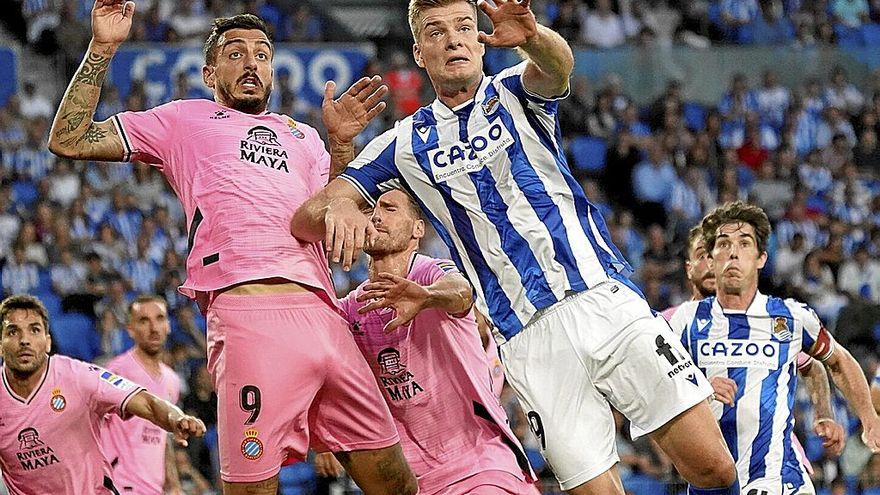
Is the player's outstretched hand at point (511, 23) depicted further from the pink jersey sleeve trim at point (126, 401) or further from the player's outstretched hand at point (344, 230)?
the pink jersey sleeve trim at point (126, 401)

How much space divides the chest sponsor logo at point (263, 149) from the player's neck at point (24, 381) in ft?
7.93

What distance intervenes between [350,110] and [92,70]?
117 cm

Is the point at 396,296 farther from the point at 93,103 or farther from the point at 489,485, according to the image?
the point at 93,103

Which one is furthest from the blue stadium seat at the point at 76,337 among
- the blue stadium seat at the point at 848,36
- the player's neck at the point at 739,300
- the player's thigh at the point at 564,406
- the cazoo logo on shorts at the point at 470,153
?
the blue stadium seat at the point at 848,36

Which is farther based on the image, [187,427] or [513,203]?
[187,427]

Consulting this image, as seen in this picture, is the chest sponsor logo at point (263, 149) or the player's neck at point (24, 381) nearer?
the chest sponsor logo at point (263, 149)

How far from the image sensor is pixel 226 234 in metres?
6.23

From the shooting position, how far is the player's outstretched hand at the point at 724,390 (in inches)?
276

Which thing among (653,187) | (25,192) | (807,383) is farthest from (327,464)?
(653,187)

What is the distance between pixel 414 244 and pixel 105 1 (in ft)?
5.84

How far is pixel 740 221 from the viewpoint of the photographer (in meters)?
7.54

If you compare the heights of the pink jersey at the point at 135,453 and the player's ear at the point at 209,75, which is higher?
the player's ear at the point at 209,75

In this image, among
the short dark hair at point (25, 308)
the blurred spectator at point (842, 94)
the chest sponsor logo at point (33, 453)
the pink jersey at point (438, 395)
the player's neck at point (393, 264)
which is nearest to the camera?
the pink jersey at point (438, 395)

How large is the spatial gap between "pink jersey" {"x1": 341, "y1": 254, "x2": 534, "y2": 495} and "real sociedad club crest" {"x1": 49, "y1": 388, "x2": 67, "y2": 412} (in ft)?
7.17
